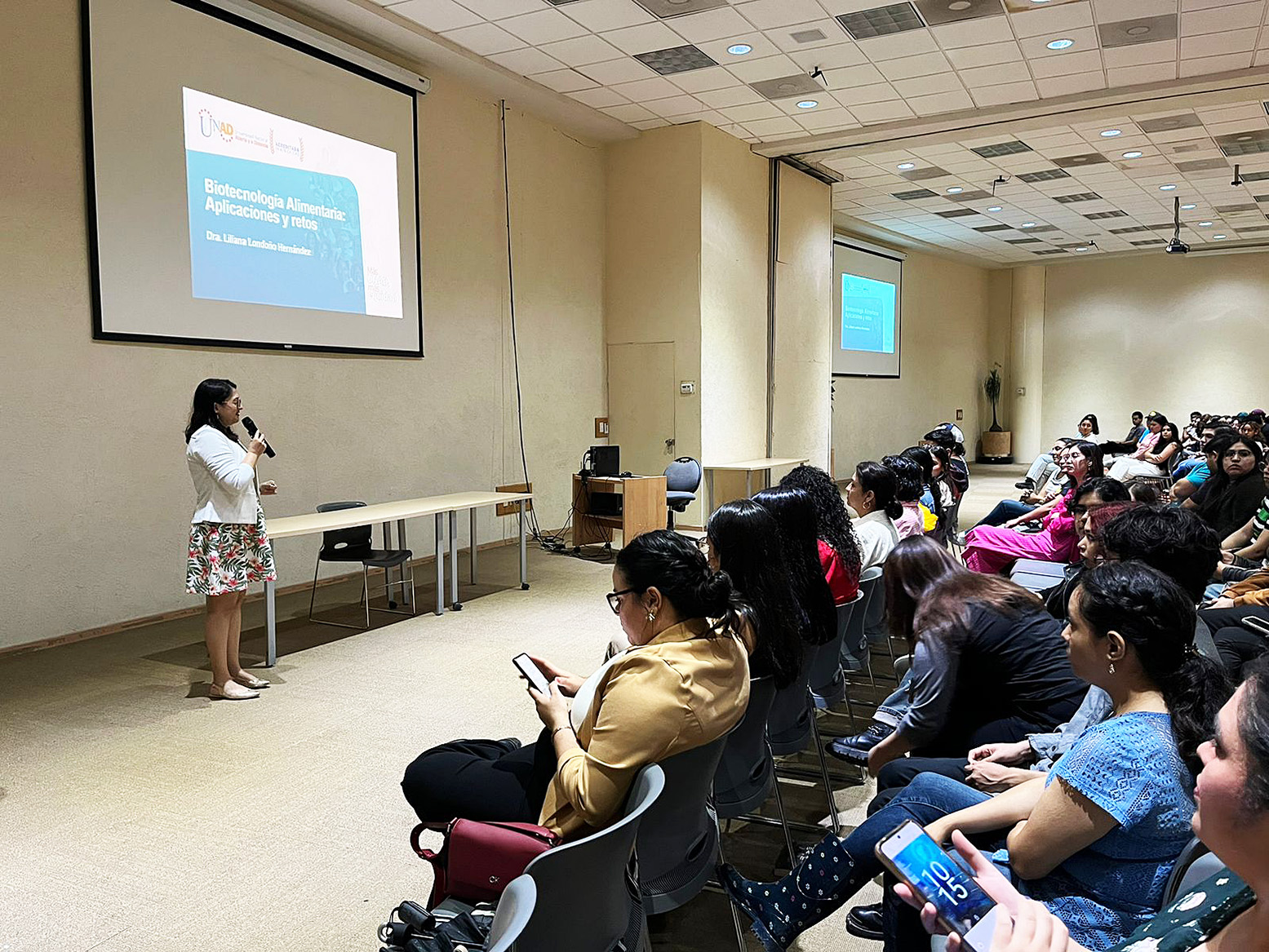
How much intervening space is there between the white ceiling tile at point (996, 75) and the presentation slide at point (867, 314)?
265 inches

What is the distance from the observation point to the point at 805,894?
2.08m

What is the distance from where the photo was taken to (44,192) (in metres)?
Answer: 5.27

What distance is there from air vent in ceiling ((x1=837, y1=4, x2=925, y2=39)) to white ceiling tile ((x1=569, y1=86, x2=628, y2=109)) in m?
2.34

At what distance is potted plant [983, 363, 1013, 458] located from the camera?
19828mm

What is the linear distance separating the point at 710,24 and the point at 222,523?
506 centimetres

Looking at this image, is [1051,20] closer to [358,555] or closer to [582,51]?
[582,51]

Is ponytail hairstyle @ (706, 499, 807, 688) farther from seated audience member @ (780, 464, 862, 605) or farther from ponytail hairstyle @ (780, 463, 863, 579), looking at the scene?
ponytail hairstyle @ (780, 463, 863, 579)

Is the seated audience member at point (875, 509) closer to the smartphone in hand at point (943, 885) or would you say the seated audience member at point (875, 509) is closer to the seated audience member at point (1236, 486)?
the seated audience member at point (1236, 486)

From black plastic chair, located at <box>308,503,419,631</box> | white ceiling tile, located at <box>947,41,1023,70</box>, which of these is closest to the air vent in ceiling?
white ceiling tile, located at <box>947,41,1023,70</box>

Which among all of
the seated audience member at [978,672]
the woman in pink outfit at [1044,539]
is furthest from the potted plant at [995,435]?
the seated audience member at [978,672]

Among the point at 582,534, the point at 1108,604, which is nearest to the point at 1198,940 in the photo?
the point at 1108,604

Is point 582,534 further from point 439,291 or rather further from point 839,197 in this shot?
point 839,197

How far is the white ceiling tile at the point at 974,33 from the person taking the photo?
269 inches

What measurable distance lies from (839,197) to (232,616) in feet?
35.4
